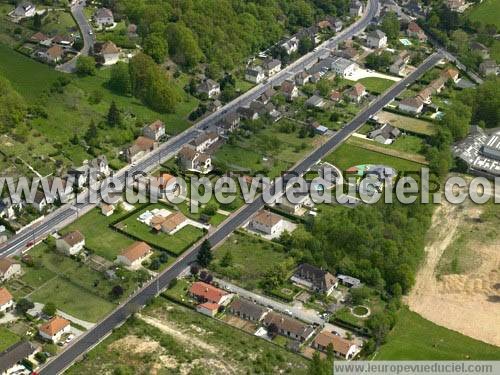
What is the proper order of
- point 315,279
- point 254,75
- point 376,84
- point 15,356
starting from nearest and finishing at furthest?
point 15,356
point 315,279
point 254,75
point 376,84

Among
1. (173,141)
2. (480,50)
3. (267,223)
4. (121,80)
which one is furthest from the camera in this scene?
(480,50)

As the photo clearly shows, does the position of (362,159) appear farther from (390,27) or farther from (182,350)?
(390,27)

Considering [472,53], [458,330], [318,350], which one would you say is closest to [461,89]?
[472,53]

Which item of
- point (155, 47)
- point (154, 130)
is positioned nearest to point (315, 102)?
point (155, 47)

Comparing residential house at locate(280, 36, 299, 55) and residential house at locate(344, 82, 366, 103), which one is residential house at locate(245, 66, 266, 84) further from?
residential house at locate(344, 82, 366, 103)

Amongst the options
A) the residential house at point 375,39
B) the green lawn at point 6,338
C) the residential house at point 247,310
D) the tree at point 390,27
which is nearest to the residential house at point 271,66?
the residential house at point 375,39

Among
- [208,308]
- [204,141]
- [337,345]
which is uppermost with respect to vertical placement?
[208,308]
